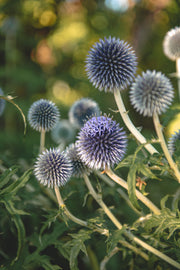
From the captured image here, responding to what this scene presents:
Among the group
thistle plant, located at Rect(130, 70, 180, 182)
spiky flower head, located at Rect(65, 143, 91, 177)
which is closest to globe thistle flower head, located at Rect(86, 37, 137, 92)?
thistle plant, located at Rect(130, 70, 180, 182)

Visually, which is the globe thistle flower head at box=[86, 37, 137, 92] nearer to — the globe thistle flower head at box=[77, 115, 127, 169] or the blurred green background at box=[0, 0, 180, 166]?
the globe thistle flower head at box=[77, 115, 127, 169]

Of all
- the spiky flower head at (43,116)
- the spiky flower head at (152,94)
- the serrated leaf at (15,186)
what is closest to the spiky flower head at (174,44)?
the spiky flower head at (152,94)

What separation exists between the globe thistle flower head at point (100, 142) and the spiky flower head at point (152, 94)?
20 centimetres

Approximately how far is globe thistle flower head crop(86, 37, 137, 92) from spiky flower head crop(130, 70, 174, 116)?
8.3 inches

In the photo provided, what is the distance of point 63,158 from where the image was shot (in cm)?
167

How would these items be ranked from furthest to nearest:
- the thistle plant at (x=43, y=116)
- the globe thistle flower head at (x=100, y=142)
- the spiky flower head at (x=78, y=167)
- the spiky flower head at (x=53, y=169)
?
the thistle plant at (x=43, y=116), the spiky flower head at (x=78, y=167), the spiky flower head at (x=53, y=169), the globe thistle flower head at (x=100, y=142)

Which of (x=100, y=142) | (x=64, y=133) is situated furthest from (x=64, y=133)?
(x=100, y=142)

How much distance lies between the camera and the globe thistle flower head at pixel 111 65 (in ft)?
5.37

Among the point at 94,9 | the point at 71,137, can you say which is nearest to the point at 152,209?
the point at 71,137

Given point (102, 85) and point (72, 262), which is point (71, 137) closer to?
point (102, 85)

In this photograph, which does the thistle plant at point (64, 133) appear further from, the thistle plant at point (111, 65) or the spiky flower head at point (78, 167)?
the thistle plant at point (111, 65)

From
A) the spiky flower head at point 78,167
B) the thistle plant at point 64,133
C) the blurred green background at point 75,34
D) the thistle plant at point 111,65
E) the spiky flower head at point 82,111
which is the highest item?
the blurred green background at point 75,34

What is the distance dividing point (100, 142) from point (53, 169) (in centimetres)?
38

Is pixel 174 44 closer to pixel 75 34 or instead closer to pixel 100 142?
pixel 100 142
